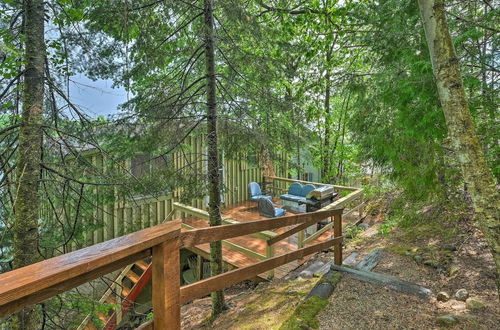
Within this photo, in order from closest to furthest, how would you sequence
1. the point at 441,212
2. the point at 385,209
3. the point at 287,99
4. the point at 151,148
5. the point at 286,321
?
the point at 286,321
the point at 151,148
the point at 287,99
the point at 441,212
the point at 385,209

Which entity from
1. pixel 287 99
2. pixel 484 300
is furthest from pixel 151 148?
pixel 484 300

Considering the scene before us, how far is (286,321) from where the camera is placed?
8.37ft

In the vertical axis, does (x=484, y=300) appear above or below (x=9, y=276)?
below

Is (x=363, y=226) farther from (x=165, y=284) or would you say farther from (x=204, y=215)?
(x=165, y=284)

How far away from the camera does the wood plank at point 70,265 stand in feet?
2.59

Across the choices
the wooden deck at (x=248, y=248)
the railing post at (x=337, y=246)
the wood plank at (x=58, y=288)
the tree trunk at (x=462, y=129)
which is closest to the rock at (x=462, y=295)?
the tree trunk at (x=462, y=129)

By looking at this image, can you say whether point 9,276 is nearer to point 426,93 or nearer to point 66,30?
point 66,30

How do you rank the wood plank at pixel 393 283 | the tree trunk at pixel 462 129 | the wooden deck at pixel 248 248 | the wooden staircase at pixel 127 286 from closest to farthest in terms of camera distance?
the tree trunk at pixel 462 129 → the wood plank at pixel 393 283 → the wooden staircase at pixel 127 286 → the wooden deck at pixel 248 248

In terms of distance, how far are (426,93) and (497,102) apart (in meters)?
1.14

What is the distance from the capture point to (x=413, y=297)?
2852mm

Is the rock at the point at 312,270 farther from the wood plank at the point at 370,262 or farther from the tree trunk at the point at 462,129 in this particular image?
the tree trunk at the point at 462,129

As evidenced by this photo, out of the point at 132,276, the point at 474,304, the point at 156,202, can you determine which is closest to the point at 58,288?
the point at 474,304

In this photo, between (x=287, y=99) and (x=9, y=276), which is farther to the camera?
(x=287, y=99)

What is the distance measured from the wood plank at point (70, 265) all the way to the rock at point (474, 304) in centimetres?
288
